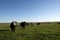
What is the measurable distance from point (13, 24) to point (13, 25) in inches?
8.0

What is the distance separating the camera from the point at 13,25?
73.9ft

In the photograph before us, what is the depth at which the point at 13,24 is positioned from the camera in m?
22.7
